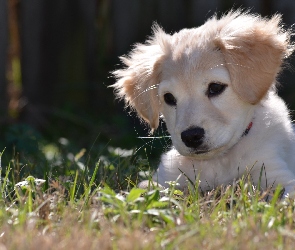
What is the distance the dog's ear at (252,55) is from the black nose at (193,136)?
0.38 metres

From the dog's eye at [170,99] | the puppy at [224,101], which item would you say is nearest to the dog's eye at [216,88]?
the puppy at [224,101]

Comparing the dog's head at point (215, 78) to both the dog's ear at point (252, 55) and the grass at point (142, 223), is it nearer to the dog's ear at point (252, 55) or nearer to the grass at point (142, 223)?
the dog's ear at point (252, 55)

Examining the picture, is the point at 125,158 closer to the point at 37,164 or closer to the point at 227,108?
the point at 37,164

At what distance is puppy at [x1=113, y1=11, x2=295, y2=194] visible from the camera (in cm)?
397

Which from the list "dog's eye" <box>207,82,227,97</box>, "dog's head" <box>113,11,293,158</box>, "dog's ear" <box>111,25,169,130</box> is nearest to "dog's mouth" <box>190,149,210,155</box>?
"dog's head" <box>113,11,293,158</box>

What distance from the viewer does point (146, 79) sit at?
4.47 meters

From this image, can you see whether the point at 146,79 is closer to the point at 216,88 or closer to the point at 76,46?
the point at 216,88

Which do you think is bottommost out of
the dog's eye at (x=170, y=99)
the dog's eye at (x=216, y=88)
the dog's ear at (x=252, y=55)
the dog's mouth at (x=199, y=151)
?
the dog's mouth at (x=199, y=151)

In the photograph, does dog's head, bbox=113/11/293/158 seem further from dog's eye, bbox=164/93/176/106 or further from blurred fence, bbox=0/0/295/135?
blurred fence, bbox=0/0/295/135

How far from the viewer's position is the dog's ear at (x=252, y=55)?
4062 mm

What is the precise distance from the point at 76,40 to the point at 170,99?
11.6 feet

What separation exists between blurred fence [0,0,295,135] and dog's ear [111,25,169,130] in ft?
8.57

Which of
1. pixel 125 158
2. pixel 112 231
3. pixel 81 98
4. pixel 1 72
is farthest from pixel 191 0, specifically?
pixel 112 231

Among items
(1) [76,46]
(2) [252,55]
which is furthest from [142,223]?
(1) [76,46]
